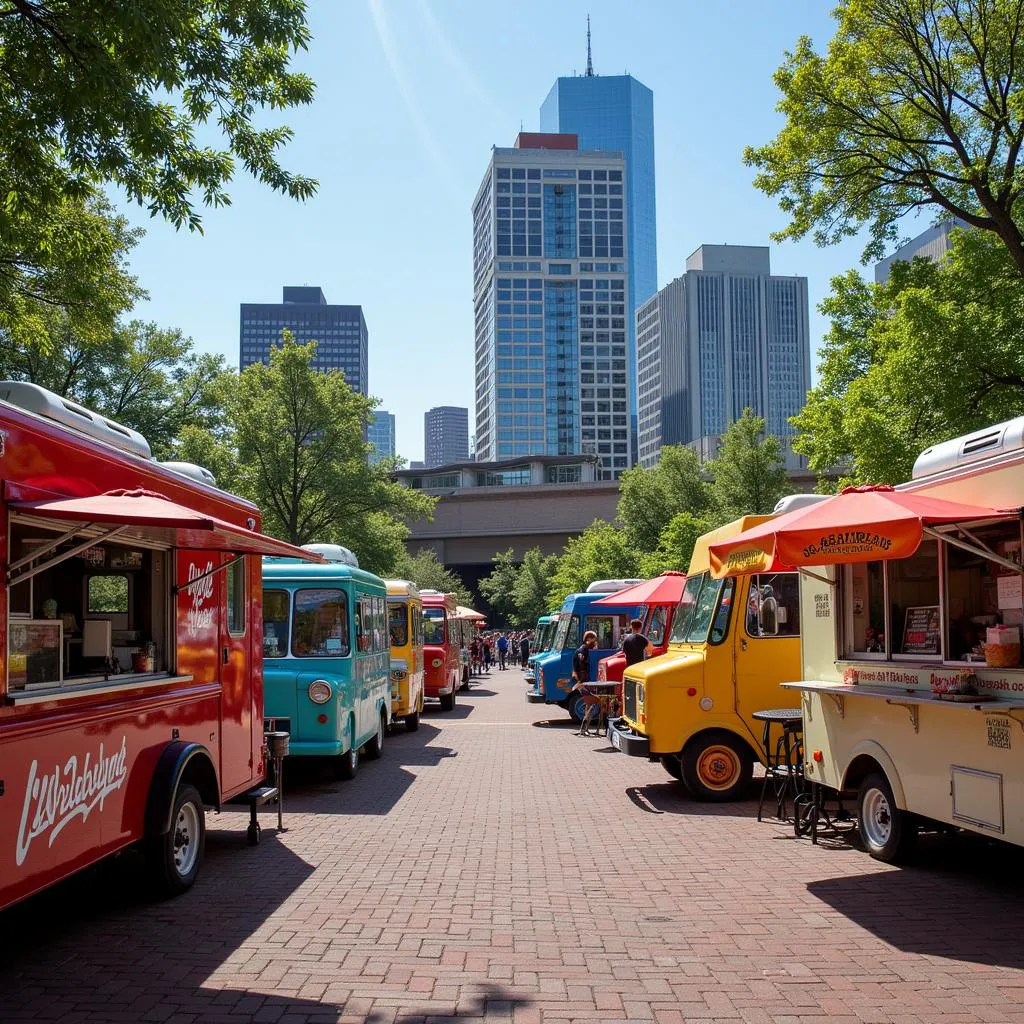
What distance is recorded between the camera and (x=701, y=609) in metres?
12.0

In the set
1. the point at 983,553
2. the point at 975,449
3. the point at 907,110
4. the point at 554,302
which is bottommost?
the point at 983,553

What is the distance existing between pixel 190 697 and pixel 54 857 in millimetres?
2225

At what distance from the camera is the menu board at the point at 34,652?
5.30 m

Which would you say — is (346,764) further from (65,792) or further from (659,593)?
(65,792)

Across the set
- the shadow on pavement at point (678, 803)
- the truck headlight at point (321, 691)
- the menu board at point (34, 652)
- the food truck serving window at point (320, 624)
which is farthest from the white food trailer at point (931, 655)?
the food truck serving window at point (320, 624)

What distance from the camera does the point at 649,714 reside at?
1122cm

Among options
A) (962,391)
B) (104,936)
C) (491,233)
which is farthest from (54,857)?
(491,233)

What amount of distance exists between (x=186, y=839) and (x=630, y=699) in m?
6.08

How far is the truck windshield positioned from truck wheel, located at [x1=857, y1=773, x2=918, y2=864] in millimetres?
3242

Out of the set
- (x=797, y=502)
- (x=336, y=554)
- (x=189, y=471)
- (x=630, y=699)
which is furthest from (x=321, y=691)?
(x=797, y=502)

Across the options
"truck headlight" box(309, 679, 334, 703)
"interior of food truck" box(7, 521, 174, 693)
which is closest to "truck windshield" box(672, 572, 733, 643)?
"truck headlight" box(309, 679, 334, 703)

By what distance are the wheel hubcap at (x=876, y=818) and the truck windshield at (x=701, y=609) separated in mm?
3257

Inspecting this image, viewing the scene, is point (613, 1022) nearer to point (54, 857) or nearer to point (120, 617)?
point (54, 857)

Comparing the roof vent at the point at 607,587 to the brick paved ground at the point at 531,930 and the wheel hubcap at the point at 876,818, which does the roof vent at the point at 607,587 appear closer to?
the brick paved ground at the point at 531,930
